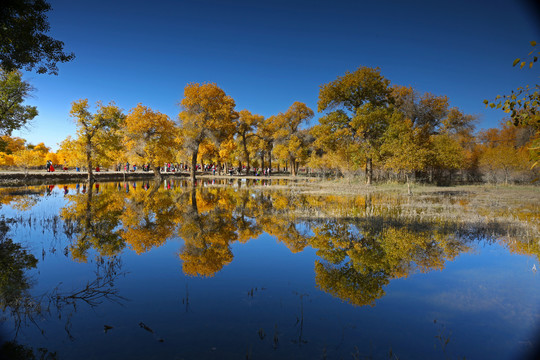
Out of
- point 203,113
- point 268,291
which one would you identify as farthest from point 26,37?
point 203,113

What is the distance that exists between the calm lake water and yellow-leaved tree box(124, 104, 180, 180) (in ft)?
113

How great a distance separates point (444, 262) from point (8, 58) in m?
20.4

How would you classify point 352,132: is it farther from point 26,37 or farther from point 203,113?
point 26,37

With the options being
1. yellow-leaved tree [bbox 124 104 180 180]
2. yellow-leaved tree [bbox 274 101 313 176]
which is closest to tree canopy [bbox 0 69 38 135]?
yellow-leaved tree [bbox 124 104 180 180]

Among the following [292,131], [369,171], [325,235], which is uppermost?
[292,131]

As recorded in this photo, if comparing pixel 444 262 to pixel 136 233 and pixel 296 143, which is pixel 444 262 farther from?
pixel 296 143

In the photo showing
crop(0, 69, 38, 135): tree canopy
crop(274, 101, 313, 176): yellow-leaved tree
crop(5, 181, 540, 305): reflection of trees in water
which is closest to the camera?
crop(5, 181, 540, 305): reflection of trees in water

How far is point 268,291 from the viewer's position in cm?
685

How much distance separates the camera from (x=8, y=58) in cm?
1381

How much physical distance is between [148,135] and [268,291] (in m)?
45.8

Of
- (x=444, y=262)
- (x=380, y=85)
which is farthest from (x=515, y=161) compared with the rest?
(x=444, y=262)

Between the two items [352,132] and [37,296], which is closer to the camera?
[37,296]

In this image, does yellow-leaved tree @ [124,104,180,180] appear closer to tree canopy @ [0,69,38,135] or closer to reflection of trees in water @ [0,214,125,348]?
tree canopy @ [0,69,38,135]

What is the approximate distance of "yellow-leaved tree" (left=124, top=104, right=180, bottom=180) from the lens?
149ft
